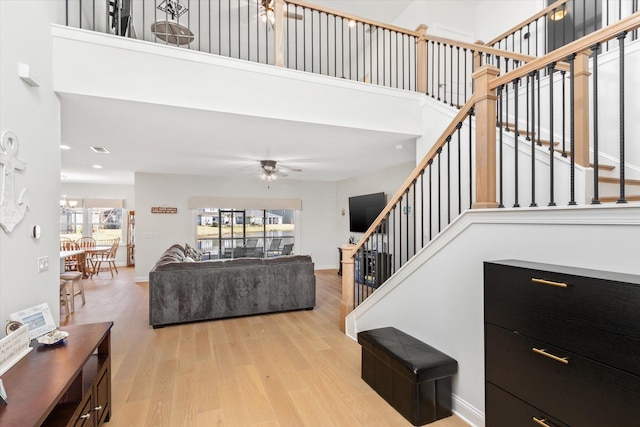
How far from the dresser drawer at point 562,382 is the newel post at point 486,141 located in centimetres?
86

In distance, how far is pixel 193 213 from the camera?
776cm

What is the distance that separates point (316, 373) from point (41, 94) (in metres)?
3.30

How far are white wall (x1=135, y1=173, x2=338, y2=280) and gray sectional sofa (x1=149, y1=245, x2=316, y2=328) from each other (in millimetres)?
2808

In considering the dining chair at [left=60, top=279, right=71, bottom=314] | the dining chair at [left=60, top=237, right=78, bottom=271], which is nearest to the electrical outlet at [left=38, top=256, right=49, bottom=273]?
the dining chair at [left=60, top=279, right=71, bottom=314]

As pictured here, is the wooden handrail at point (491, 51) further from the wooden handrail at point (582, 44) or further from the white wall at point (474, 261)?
the white wall at point (474, 261)

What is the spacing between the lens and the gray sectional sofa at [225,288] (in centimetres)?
416

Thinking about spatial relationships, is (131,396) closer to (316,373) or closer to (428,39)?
(316,373)

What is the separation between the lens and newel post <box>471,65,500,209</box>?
2082 millimetres

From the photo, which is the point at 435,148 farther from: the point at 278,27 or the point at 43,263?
the point at 43,263

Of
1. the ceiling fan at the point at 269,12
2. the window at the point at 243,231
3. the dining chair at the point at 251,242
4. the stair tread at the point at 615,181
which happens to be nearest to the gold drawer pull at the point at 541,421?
the stair tread at the point at 615,181

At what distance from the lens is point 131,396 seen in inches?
100

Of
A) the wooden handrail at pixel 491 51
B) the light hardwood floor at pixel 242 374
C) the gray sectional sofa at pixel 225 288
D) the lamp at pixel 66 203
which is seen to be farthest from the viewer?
the lamp at pixel 66 203

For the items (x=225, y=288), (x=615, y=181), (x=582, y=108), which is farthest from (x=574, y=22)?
(x=225, y=288)

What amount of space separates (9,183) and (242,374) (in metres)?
2.32
